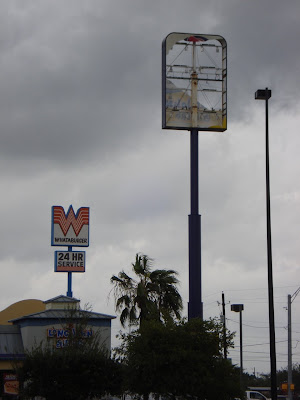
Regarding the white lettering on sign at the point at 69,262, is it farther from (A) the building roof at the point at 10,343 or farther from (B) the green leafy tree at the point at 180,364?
(B) the green leafy tree at the point at 180,364

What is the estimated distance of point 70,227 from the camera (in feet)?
177

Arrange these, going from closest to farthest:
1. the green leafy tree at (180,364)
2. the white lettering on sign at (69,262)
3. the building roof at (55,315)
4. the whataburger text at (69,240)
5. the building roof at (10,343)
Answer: the green leafy tree at (180,364) → the building roof at (10,343) → the building roof at (55,315) → the white lettering on sign at (69,262) → the whataburger text at (69,240)

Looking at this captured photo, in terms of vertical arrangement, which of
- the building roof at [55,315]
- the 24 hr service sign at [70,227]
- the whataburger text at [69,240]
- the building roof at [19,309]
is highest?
the 24 hr service sign at [70,227]

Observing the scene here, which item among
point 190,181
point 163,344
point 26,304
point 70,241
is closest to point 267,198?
point 163,344

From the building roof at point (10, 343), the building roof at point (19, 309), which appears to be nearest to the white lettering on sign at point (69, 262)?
the building roof at point (10, 343)

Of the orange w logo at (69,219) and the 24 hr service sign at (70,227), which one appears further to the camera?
the orange w logo at (69,219)

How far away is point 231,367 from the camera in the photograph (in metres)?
35.9

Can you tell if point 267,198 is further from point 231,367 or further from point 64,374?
point 64,374

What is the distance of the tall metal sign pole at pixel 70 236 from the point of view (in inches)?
2072

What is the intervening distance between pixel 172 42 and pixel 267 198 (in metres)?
19.4

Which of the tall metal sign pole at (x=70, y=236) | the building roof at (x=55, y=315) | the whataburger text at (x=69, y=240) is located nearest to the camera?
the building roof at (x=55, y=315)

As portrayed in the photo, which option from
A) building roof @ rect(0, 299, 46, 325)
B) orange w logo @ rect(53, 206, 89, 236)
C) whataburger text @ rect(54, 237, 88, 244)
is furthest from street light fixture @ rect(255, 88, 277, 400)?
building roof @ rect(0, 299, 46, 325)

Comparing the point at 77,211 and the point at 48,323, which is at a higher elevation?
the point at 77,211

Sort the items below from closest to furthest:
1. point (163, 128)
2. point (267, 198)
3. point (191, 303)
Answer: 1. point (267, 198)
2. point (191, 303)
3. point (163, 128)
